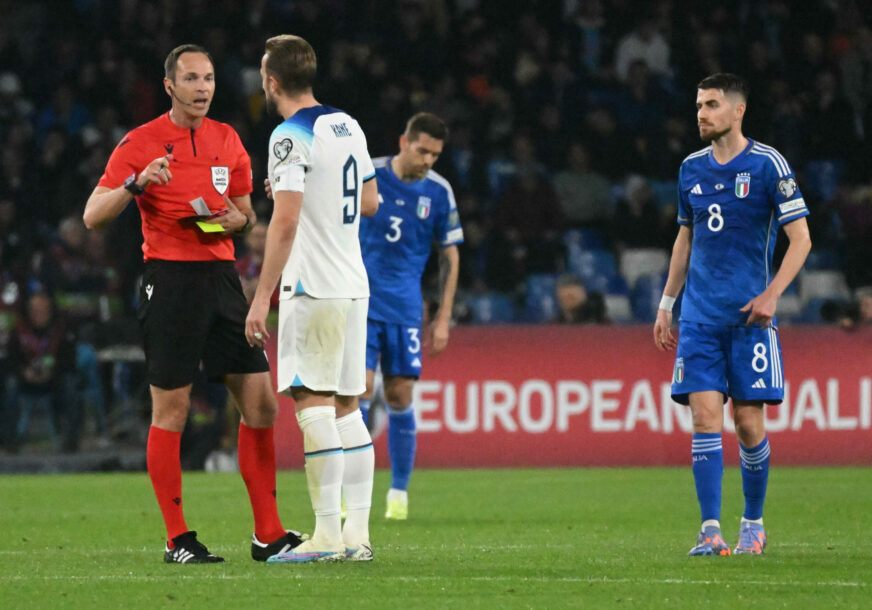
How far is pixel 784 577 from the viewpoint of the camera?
Result: 6145 mm

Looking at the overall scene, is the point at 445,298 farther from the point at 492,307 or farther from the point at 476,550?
the point at 492,307

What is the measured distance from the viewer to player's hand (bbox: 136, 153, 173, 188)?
21.2 ft

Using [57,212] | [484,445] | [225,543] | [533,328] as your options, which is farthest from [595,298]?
[225,543]

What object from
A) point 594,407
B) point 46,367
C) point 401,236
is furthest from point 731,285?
point 46,367

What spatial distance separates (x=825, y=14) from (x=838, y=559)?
14.1 meters

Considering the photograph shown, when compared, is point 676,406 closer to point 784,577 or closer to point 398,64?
point 398,64

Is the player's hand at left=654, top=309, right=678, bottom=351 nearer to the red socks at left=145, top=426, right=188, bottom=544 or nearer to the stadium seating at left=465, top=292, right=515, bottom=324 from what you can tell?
the red socks at left=145, top=426, right=188, bottom=544

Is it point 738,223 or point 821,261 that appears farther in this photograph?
point 821,261

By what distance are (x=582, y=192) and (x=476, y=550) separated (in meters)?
10.9

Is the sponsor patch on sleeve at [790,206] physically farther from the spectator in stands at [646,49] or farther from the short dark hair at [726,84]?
the spectator in stands at [646,49]

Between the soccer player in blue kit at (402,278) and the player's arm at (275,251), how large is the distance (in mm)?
3542

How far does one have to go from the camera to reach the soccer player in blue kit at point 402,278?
9875 mm

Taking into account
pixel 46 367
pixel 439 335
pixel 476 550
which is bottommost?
pixel 476 550

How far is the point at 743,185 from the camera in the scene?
7.13 metres
